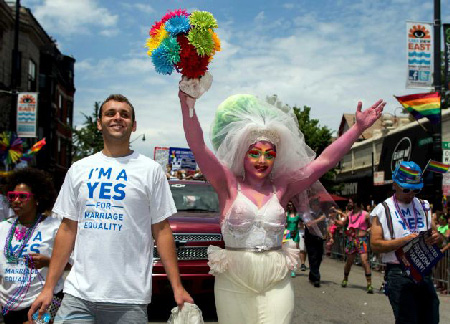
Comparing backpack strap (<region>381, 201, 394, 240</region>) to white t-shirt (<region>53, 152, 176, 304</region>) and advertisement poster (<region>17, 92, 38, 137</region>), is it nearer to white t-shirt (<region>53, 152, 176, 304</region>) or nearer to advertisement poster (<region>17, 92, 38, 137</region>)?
white t-shirt (<region>53, 152, 176, 304</region>)

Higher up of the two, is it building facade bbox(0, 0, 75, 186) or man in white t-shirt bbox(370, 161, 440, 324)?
building facade bbox(0, 0, 75, 186)

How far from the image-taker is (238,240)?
3564mm

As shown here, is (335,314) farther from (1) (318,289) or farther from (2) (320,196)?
(2) (320,196)

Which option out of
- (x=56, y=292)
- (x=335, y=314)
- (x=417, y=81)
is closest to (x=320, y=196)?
(x=56, y=292)

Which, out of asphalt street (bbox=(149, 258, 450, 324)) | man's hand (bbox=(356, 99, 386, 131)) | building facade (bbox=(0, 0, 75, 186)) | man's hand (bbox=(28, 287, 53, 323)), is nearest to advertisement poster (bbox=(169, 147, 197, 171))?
building facade (bbox=(0, 0, 75, 186))

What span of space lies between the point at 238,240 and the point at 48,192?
1.69 metres

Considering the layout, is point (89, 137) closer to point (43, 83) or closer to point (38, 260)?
point (43, 83)

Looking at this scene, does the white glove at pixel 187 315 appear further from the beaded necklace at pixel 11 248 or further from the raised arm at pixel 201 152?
the beaded necklace at pixel 11 248

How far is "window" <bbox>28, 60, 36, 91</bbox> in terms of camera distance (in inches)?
1254

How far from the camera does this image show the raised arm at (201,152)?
3.41 meters

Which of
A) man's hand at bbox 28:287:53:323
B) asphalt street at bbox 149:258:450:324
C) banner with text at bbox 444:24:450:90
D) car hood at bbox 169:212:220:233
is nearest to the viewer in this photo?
man's hand at bbox 28:287:53:323

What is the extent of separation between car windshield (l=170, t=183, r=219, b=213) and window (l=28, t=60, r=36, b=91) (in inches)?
1026

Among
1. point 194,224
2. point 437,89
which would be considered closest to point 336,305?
point 194,224

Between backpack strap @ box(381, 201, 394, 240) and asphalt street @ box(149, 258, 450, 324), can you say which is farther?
asphalt street @ box(149, 258, 450, 324)
